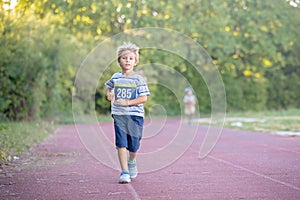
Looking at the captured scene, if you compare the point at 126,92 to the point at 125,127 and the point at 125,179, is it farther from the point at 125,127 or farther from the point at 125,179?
the point at 125,179

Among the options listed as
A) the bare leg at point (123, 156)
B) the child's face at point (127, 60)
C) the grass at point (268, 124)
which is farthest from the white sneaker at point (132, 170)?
Answer: the grass at point (268, 124)

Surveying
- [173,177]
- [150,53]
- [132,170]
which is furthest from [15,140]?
[150,53]

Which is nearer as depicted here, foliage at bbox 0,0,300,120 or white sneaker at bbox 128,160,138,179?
white sneaker at bbox 128,160,138,179

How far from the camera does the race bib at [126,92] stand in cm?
784

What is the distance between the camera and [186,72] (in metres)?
36.8

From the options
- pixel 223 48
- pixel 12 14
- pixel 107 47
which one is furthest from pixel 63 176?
pixel 223 48

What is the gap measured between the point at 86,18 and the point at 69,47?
25.3 feet

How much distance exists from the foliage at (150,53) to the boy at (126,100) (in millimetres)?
9722

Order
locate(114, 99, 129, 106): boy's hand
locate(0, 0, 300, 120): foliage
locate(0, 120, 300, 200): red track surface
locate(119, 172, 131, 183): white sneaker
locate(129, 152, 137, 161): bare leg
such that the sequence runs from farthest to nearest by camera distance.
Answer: locate(0, 0, 300, 120): foliage → locate(129, 152, 137, 161): bare leg → locate(114, 99, 129, 106): boy's hand → locate(119, 172, 131, 183): white sneaker → locate(0, 120, 300, 200): red track surface

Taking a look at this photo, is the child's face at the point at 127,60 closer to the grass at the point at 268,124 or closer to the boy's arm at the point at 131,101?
the boy's arm at the point at 131,101

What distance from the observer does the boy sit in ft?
25.5

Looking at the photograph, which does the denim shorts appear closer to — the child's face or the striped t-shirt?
the striped t-shirt

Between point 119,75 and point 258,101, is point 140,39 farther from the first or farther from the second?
point 119,75

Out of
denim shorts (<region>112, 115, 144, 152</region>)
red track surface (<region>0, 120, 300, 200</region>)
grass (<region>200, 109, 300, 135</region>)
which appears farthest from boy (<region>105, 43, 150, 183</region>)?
grass (<region>200, 109, 300, 135</region>)
